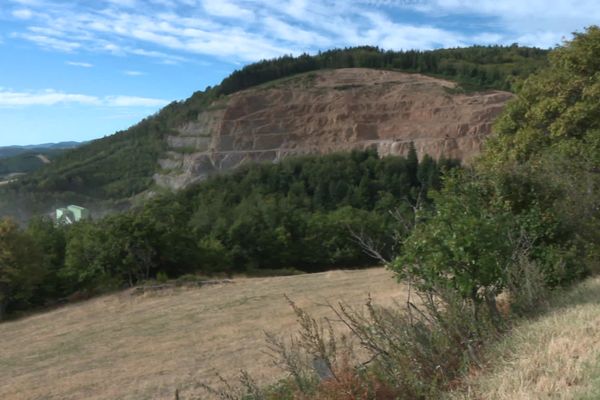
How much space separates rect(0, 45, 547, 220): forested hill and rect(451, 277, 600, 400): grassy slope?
61.6m

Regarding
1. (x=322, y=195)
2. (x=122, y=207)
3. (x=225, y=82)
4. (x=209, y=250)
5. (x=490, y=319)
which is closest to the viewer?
(x=490, y=319)

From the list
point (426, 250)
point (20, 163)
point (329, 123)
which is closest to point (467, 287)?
point (426, 250)

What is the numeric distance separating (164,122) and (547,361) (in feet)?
286

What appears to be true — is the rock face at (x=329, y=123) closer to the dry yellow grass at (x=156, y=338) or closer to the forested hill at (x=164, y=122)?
the forested hill at (x=164, y=122)

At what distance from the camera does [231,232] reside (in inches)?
1539

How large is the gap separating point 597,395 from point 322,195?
52.8 meters

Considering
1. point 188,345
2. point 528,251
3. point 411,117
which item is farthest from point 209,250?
point 411,117

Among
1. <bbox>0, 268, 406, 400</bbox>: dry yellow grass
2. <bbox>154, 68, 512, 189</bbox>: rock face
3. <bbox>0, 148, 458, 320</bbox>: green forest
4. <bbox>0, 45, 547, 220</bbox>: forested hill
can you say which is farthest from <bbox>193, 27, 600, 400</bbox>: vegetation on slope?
<bbox>0, 45, 547, 220</bbox>: forested hill

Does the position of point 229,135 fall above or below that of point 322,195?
above

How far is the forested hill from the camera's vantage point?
7050 cm

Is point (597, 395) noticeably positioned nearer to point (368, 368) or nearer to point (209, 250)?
point (368, 368)

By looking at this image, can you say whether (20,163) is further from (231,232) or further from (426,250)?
(426,250)

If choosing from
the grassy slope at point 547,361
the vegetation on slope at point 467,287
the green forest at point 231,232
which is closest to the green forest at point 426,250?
→ the vegetation on slope at point 467,287

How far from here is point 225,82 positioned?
8400 cm
